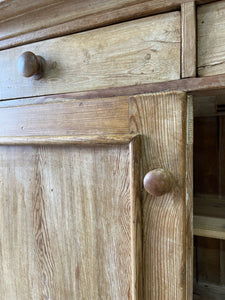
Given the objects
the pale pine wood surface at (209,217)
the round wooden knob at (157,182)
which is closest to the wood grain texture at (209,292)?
the pale pine wood surface at (209,217)

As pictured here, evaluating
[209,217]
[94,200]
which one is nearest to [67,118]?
[94,200]

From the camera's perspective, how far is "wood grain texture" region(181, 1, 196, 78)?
0.99 ft

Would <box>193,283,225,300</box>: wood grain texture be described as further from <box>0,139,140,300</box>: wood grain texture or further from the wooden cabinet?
<box>0,139,140,300</box>: wood grain texture

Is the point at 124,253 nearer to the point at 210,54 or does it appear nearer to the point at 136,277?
the point at 136,277

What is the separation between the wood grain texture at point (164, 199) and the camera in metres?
0.32

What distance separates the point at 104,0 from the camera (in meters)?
0.34

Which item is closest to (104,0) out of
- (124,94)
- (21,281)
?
(124,94)

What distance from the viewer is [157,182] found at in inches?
12.3

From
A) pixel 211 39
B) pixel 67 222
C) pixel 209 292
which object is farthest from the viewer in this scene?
pixel 209 292

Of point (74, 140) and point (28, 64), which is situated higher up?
point (28, 64)

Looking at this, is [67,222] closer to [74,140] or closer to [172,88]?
[74,140]

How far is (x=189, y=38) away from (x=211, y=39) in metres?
0.03

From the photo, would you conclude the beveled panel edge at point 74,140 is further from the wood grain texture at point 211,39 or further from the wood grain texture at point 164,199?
the wood grain texture at point 211,39

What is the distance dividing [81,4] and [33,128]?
0.22 meters
